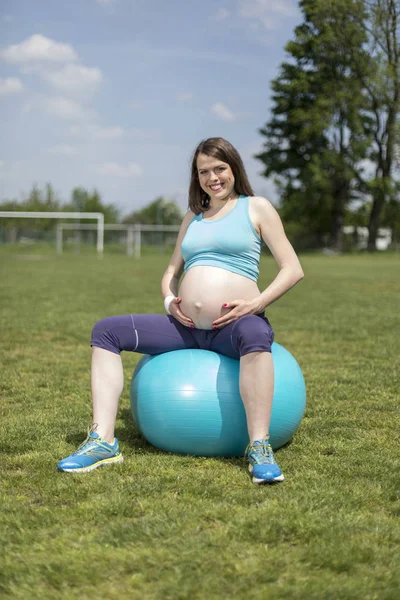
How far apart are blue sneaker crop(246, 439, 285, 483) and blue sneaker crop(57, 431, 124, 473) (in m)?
0.70

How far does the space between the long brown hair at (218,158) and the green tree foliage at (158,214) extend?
38.2 m

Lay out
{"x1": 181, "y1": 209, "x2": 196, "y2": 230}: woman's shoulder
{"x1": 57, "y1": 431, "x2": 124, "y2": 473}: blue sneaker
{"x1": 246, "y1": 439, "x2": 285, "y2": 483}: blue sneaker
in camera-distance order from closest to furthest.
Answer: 1. {"x1": 246, "y1": 439, "x2": 285, "y2": 483}: blue sneaker
2. {"x1": 57, "y1": 431, "x2": 124, "y2": 473}: blue sneaker
3. {"x1": 181, "y1": 209, "x2": 196, "y2": 230}: woman's shoulder

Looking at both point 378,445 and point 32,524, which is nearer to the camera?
point 32,524

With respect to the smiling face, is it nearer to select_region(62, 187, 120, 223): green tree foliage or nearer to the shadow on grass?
the shadow on grass

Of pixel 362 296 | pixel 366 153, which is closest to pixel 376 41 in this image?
pixel 366 153

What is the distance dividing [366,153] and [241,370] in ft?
130

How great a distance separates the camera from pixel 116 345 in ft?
12.3

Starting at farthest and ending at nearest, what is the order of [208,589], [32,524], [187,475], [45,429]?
[45,429]
[187,475]
[32,524]
[208,589]

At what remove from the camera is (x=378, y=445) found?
393cm

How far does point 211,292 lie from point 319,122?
37.3m

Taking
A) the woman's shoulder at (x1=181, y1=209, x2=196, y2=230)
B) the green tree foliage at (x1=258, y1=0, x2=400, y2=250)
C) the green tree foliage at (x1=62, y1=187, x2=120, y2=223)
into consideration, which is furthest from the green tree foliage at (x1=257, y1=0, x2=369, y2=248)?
the woman's shoulder at (x1=181, y1=209, x2=196, y2=230)

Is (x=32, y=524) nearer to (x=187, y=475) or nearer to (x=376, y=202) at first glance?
(x=187, y=475)

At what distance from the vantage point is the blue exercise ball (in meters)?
3.60

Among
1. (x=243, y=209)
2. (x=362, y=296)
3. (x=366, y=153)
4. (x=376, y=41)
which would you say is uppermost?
(x=376, y=41)
